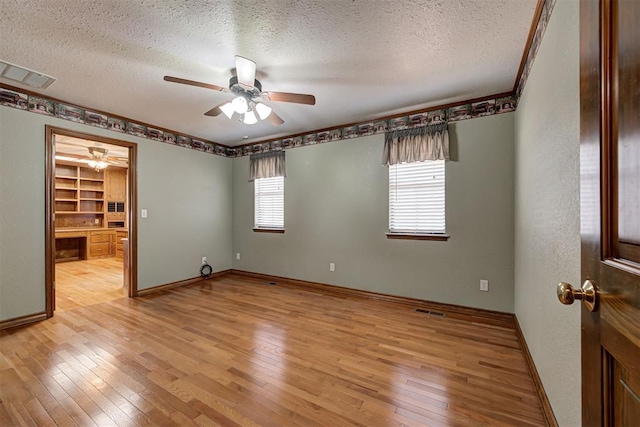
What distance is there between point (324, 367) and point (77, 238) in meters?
7.85

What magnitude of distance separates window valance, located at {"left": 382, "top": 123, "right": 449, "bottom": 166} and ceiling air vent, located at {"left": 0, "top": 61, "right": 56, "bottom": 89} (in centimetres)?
364

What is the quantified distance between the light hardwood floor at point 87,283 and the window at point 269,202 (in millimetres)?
2333

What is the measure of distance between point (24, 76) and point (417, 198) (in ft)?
13.9

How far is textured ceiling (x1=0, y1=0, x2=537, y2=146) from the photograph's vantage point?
1.78 metres

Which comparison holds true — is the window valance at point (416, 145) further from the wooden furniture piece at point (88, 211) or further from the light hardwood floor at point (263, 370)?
the wooden furniture piece at point (88, 211)

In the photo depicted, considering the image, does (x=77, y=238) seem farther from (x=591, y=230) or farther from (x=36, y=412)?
(x=591, y=230)

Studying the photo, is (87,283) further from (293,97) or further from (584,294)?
(584,294)

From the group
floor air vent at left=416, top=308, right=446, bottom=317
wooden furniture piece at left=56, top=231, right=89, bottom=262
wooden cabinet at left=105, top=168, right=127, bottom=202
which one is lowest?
floor air vent at left=416, top=308, right=446, bottom=317

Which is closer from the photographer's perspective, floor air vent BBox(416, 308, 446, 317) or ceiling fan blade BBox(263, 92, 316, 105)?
ceiling fan blade BBox(263, 92, 316, 105)

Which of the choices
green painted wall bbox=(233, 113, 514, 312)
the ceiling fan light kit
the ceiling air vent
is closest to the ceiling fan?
the ceiling air vent

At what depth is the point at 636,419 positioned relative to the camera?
509mm

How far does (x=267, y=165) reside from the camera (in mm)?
4824

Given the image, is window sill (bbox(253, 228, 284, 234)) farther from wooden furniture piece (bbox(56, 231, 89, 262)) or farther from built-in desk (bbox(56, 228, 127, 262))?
wooden furniture piece (bbox(56, 231, 89, 262))

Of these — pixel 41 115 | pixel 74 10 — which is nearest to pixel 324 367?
pixel 74 10
